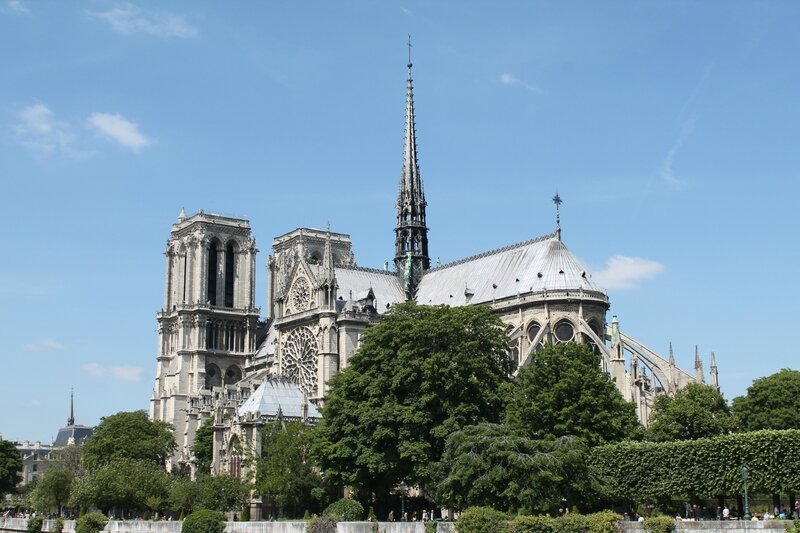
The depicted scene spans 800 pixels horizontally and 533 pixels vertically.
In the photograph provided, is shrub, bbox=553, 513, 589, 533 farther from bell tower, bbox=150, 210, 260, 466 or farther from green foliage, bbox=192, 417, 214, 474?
bell tower, bbox=150, 210, 260, 466

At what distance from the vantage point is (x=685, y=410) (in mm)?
69625

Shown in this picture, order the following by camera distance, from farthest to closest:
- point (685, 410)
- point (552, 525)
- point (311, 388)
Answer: point (311, 388), point (685, 410), point (552, 525)

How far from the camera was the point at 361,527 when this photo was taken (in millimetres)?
53188

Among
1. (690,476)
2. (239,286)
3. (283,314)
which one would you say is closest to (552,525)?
(690,476)

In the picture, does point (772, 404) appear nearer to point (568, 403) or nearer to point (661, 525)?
point (568, 403)

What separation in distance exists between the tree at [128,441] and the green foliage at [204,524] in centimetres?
3604

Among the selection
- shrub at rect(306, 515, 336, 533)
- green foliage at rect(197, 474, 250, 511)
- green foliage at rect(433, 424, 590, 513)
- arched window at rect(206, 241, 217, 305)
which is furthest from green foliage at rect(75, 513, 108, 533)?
arched window at rect(206, 241, 217, 305)

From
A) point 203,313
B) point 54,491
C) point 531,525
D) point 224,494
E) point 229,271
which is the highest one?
point 229,271

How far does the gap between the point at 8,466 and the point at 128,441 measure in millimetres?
26462

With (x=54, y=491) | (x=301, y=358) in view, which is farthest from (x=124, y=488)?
(x=301, y=358)

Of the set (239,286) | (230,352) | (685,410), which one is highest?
(239,286)

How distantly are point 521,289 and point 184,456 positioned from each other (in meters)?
38.2

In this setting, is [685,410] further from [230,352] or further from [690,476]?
[230,352]

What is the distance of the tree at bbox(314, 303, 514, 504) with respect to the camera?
209ft
